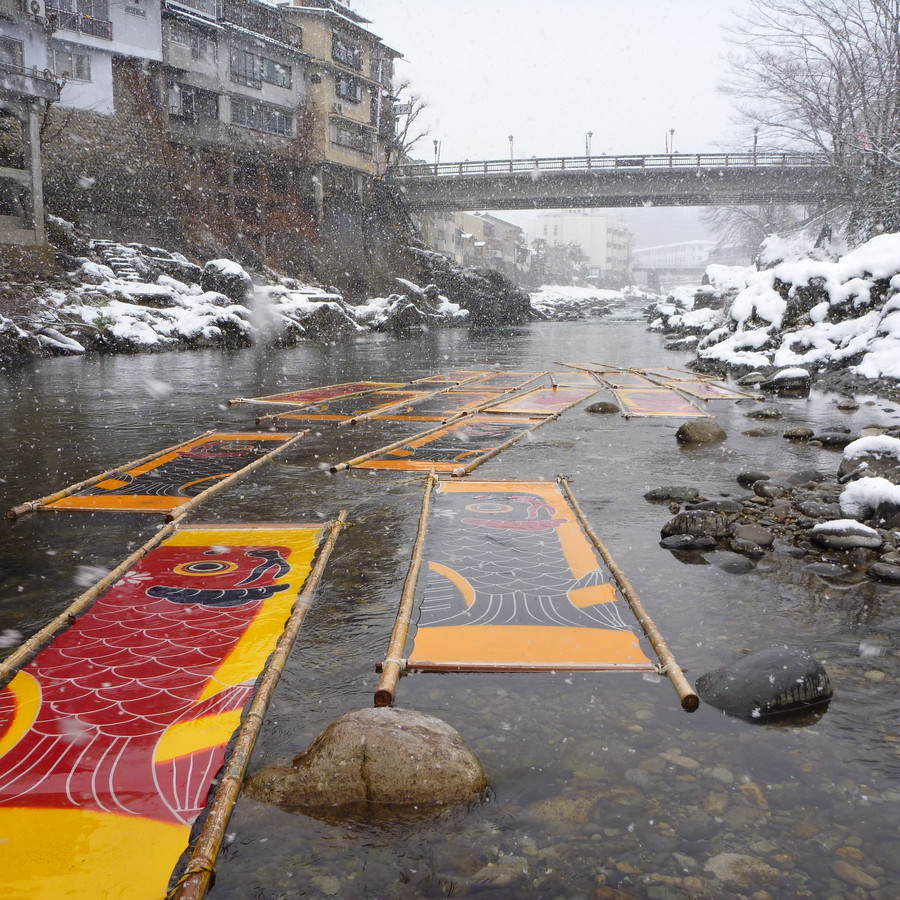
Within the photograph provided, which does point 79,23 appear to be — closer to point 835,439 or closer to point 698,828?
point 835,439

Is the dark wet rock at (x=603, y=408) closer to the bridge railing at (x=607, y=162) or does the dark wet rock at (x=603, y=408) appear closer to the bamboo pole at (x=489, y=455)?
the bamboo pole at (x=489, y=455)

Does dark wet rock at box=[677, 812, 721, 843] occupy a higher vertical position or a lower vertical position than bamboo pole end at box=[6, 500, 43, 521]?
lower

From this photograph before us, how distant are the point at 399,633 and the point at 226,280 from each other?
88.2 ft

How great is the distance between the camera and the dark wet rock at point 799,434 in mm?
9039

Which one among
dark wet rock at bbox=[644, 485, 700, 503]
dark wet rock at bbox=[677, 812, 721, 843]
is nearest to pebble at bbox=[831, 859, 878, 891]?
dark wet rock at bbox=[677, 812, 721, 843]

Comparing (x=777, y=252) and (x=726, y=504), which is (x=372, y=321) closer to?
(x=777, y=252)

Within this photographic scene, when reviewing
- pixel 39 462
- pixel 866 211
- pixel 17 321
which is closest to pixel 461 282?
pixel 866 211

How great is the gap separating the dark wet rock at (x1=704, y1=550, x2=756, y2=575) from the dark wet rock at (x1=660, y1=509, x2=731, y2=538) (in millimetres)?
283

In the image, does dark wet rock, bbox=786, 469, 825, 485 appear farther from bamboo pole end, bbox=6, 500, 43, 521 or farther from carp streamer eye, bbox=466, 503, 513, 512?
bamboo pole end, bbox=6, 500, 43, 521

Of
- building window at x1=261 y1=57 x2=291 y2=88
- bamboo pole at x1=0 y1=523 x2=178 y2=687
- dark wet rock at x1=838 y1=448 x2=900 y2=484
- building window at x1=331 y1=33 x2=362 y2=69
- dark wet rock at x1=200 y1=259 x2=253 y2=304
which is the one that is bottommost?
bamboo pole at x1=0 y1=523 x2=178 y2=687

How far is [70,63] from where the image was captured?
3209 cm

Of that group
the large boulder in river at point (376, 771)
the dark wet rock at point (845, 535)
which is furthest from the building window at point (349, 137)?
the large boulder in river at point (376, 771)

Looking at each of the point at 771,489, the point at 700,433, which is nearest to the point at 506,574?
the point at 771,489

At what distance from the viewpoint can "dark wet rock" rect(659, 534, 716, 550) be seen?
16.0ft
